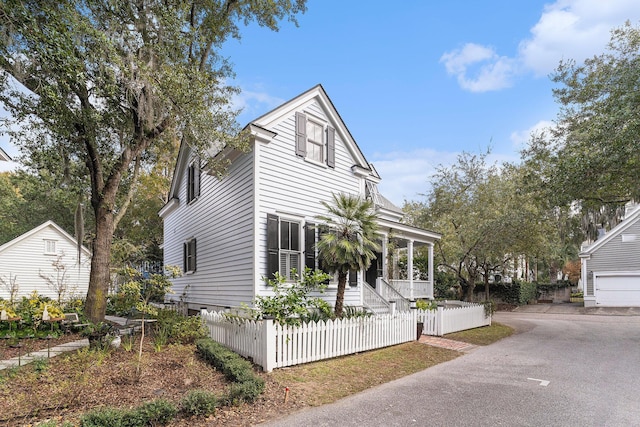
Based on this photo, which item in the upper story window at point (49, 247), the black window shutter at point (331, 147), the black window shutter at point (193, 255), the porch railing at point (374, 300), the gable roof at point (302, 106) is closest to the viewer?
the gable roof at point (302, 106)

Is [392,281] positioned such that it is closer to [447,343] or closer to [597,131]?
[447,343]

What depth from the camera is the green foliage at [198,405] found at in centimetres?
504

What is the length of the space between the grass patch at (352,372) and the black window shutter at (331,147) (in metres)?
6.09

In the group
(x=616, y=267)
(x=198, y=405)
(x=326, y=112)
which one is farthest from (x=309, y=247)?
(x=616, y=267)

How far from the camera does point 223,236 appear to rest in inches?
477

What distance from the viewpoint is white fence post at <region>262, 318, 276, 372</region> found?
24.2ft

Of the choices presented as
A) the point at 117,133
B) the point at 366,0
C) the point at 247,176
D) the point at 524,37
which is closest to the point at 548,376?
the point at 247,176

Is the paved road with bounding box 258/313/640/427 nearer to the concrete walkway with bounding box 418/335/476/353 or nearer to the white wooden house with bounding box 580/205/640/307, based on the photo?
the concrete walkway with bounding box 418/335/476/353

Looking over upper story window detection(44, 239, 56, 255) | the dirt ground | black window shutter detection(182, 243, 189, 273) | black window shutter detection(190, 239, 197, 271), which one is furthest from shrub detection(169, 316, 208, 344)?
upper story window detection(44, 239, 56, 255)

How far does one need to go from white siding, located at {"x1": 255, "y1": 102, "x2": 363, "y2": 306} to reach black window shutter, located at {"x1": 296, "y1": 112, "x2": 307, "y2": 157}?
6.1 inches

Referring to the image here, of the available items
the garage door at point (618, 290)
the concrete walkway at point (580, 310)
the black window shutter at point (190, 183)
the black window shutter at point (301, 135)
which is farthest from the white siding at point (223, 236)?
the garage door at point (618, 290)

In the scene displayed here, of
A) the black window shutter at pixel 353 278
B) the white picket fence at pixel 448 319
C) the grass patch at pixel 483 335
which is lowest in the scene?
the grass patch at pixel 483 335

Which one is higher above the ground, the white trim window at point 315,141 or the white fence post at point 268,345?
the white trim window at point 315,141

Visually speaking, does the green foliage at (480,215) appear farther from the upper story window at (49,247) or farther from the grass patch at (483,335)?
the upper story window at (49,247)
